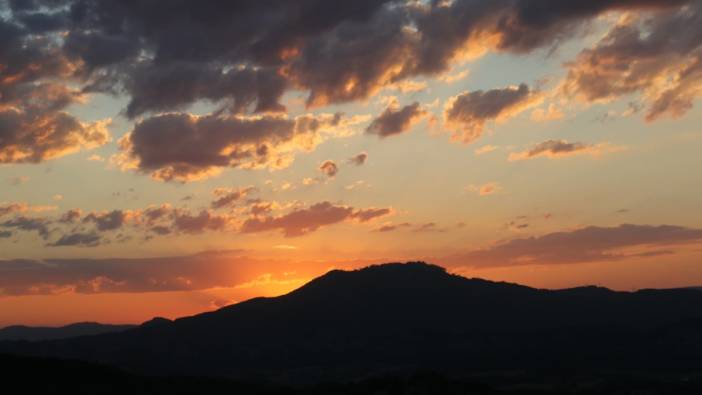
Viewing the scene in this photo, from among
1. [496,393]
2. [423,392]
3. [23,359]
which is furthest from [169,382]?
[496,393]

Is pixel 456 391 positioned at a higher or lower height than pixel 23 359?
lower

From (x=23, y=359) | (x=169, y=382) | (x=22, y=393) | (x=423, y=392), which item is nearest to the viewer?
(x=22, y=393)

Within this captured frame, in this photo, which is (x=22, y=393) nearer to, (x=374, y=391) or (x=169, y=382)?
(x=169, y=382)

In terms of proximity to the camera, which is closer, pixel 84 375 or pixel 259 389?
pixel 84 375

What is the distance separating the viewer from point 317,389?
18475cm

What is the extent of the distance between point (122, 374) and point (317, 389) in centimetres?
5020

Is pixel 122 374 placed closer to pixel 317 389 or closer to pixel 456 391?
pixel 317 389

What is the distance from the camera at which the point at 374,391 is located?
176500 millimetres

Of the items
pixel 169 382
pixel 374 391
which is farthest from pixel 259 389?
pixel 374 391

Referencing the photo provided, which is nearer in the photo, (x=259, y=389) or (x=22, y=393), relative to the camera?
(x=22, y=393)

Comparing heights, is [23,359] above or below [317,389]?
above

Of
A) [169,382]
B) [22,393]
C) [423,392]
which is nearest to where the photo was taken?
[22,393]

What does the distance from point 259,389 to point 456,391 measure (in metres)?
53.9

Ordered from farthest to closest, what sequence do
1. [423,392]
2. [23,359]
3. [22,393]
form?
[23,359] < [423,392] < [22,393]
